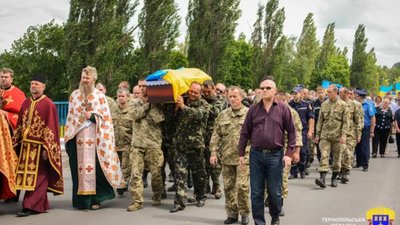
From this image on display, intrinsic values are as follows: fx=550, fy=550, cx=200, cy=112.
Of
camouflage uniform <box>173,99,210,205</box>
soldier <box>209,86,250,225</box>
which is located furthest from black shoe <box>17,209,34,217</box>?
soldier <box>209,86,250,225</box>

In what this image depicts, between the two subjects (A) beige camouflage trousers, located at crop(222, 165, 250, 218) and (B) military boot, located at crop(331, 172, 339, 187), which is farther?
(B) military boot, located at crop(331, 172, 339, 187)

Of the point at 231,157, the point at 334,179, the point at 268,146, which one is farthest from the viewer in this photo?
the point at 334,179

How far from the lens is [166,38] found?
29.1 m

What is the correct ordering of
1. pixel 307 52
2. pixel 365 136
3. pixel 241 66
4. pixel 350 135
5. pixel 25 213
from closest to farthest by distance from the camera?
pixel 25 213 < pixel 350 135 < pixel 365 136 < pixel 241 66 < pixel 307 52

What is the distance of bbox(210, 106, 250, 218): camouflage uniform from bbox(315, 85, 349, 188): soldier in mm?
3590

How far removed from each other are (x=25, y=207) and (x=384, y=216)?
5142mm

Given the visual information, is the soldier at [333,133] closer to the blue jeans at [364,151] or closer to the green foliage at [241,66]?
the blue jeans at [364,151]

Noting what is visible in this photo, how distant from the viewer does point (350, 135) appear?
1181cm

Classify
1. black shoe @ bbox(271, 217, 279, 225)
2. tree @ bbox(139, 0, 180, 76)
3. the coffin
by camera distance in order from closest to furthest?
black shoe @ bbox(271, 217, 279, 225), the coffin, tree @ bbox(139, 0, 180, 76)

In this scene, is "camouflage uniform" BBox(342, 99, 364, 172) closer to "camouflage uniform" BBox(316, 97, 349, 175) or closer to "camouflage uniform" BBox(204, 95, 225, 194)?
"camouflage uniform" BBox(316, 97, 349, 175)

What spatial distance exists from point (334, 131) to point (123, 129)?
410 cm

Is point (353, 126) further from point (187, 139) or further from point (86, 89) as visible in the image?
point (86, 89)

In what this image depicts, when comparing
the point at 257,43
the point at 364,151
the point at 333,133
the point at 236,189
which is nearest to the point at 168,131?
the point at 236,189

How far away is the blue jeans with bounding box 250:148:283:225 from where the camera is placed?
666cm
